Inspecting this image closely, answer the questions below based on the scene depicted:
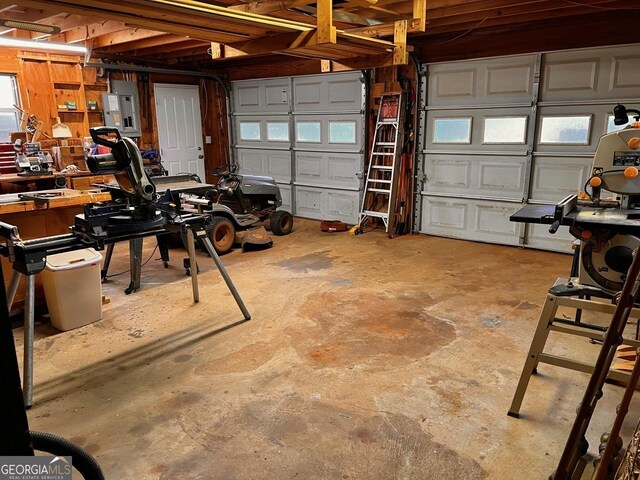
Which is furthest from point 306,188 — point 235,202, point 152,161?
point 152,161

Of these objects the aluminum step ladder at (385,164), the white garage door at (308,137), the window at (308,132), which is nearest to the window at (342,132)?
the white garage door at (308,137)

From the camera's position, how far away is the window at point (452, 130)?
5820 millimetres

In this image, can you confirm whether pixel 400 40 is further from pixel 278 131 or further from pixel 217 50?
pixel 278 131

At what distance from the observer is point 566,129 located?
517 cm

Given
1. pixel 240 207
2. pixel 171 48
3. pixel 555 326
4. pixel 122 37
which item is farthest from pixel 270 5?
pixel 171 48

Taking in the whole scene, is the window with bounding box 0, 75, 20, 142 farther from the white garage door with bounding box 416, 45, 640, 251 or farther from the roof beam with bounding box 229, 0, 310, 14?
the white garage door with bounding box 416, 45, 640, 251

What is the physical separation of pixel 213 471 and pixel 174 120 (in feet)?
22.4

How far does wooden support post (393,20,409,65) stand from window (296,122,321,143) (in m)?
3.27

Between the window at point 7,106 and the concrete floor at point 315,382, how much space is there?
3152 mm

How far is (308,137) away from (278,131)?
656mm

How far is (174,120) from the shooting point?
25.4 feet

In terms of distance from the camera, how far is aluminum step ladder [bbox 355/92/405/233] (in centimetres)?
617

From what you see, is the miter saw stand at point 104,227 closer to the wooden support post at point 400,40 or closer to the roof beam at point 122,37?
the wooden support post at point 400,40

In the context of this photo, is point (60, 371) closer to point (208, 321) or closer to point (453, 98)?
point (208, 321)
